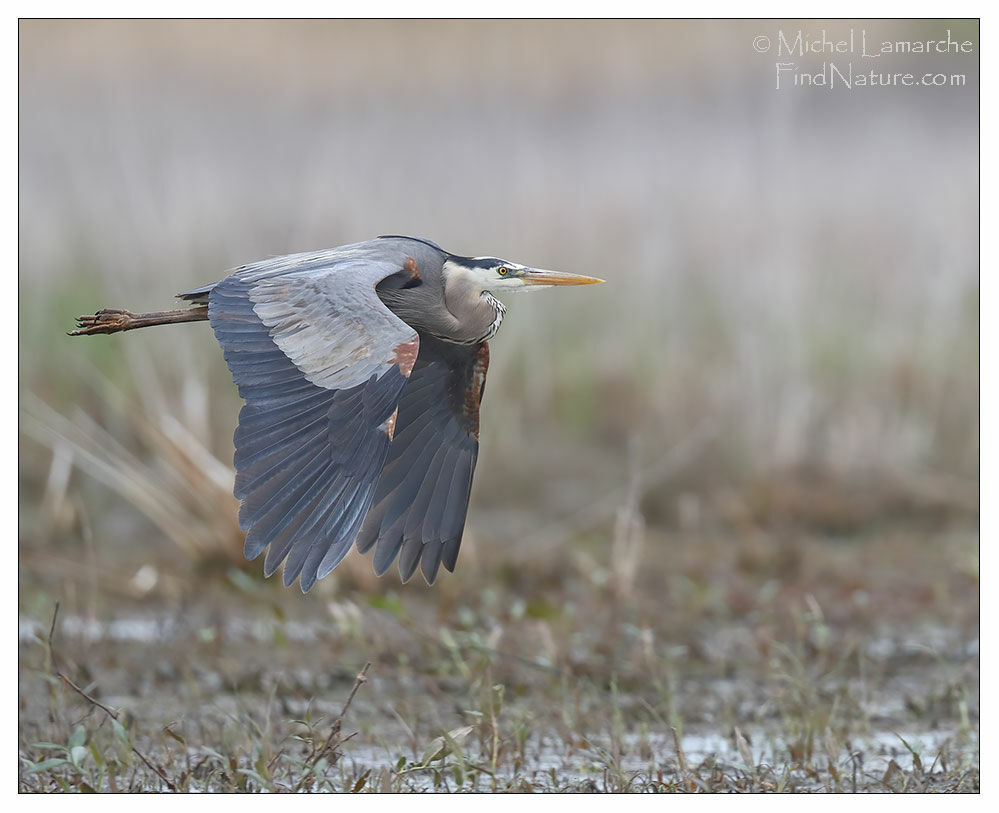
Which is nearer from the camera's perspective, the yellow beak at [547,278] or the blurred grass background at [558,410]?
the yellow beak at [547,278]

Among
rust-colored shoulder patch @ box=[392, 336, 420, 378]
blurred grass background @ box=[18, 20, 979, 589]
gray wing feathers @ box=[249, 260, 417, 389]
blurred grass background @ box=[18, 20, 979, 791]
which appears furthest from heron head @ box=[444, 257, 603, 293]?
blurred grass background @ box=[18, 20, 979, 589]

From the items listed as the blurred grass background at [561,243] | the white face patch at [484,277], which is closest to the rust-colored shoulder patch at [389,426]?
the white face patch at [484,277]

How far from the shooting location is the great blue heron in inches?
129

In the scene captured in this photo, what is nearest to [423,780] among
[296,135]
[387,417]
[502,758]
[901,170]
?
[502,758]

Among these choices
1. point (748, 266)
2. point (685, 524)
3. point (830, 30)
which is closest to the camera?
point (685, 524)

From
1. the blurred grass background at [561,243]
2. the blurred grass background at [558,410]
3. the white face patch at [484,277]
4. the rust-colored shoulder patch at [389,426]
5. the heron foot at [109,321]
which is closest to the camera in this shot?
the rust-colored shoulder patch at [389,426]

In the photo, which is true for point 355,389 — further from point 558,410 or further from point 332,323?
point 558,410

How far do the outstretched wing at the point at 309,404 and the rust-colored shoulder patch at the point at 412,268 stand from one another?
0.33 m

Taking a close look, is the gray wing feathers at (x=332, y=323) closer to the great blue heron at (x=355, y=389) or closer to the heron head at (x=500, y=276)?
the great blue heron at (x=355, y=389)

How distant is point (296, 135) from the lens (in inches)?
361

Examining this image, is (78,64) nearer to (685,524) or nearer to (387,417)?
(685,524)

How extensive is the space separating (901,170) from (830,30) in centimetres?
204

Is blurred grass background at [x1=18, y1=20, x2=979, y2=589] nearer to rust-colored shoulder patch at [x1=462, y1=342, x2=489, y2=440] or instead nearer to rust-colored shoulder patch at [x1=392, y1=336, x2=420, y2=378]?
rust-colored shoulder patch at [x1=462, y1=342, x2=489, y2=440]

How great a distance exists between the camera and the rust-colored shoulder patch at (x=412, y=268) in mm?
4102
